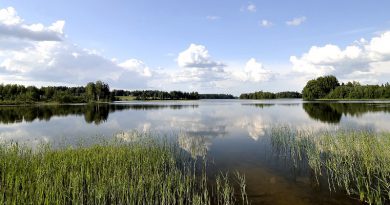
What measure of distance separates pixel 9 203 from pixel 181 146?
15.4 m

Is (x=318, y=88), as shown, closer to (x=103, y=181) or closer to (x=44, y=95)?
(x=44, y=95)

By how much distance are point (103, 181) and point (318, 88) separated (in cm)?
20136

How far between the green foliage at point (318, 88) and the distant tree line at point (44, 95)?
139m

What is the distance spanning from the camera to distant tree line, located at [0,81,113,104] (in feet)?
435

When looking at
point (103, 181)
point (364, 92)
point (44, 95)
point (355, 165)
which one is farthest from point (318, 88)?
point (103, 181)

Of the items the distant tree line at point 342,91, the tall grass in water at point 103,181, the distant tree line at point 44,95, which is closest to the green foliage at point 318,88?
the distant tree line at point 342,91

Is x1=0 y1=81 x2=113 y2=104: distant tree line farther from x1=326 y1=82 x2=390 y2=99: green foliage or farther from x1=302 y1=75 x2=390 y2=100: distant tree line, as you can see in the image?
x1=326 y1=82 x2=390 y2=99: green foliage

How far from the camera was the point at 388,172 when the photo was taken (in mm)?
14602

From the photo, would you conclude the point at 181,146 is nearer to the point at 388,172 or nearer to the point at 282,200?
the point at 282,200

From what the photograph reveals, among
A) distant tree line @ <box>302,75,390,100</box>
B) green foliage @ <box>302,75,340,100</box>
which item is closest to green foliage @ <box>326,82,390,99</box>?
distant tree line @ <box>302,75,390,100</box>

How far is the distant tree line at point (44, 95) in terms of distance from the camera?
132500 millimetres

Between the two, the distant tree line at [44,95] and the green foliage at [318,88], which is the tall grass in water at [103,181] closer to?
the distant tree line at [44,95]

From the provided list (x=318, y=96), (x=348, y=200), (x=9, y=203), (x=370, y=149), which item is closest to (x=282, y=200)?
(x=348, y=200)

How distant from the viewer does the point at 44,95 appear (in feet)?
516
